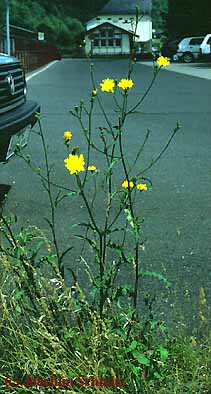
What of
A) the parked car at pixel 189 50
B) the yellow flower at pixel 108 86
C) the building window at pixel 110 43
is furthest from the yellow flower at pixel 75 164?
the building window at pixel 110 43

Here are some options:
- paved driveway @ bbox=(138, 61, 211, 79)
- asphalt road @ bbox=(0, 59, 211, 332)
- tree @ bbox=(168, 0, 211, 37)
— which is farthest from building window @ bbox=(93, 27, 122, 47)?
asphalt road @ bbox=(0, 59, 211, 332)

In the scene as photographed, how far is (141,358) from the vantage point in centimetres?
301

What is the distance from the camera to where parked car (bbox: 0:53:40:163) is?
21.0ft

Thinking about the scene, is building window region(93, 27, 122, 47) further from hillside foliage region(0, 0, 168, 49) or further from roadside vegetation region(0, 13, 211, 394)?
roadside vegetation region(0, 13, 211, 394)

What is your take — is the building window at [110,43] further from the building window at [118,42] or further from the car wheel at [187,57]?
the car wheel at [187,57]

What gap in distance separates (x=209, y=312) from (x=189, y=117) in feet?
36.5

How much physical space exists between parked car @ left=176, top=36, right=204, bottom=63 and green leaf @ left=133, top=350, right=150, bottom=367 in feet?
173

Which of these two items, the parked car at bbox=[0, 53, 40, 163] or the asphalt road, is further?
the parked car at bbox=[0, 53, 40, 163]

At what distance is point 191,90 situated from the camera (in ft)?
77.2

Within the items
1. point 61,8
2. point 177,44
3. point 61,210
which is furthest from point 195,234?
point 61,8

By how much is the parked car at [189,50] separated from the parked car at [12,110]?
48.4m

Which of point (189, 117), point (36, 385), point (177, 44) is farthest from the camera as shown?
point (177, 44)

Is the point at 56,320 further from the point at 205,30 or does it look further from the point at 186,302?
the point at 205,30

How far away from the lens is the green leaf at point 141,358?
2998 millimetres
